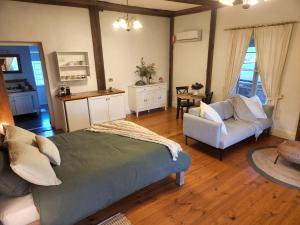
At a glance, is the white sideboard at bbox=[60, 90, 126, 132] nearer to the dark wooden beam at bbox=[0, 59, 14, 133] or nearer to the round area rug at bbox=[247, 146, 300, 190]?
the dark wooden beam at bbox=[0, 59, 14, 133]

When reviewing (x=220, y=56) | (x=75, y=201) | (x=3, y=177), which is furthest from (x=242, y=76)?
(x=3, y=177)

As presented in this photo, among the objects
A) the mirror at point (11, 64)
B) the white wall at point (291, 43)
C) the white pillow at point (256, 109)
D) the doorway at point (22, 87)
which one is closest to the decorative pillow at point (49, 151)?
the white pillow at point (256, 109)

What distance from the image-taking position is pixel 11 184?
1.56 meters

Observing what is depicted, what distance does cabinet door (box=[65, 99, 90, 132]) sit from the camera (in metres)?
4.13

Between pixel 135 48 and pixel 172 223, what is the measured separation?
15.0 ft

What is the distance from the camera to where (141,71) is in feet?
18.4

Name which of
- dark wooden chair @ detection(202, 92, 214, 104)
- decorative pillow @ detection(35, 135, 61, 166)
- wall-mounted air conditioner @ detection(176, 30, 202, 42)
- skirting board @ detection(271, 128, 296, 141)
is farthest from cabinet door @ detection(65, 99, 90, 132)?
skirting board @ detection(271, 128, 296, 141)

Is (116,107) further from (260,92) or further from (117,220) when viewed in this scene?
(260,92)

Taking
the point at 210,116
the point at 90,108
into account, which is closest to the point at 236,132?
the point at 210,116

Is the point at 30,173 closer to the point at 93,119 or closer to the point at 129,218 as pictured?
the point at 129,218

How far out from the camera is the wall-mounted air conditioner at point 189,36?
5098 mm

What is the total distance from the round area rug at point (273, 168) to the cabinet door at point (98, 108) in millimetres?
3206

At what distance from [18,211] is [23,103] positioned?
16.2ft

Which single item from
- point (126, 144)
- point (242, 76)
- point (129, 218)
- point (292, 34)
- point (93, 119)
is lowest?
point (129, 218)
